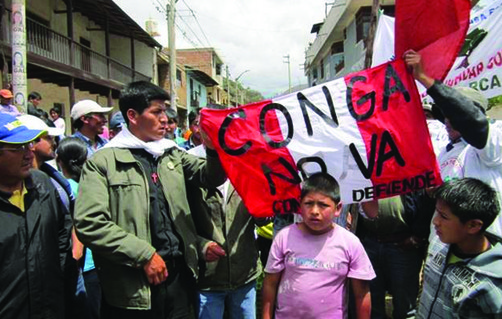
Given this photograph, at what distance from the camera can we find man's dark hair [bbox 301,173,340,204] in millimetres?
2201

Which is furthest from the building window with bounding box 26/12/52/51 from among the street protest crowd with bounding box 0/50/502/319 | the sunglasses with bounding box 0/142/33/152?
the sunglasses with bounding box 0/142/33/152

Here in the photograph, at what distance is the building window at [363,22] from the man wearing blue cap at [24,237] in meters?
19.2

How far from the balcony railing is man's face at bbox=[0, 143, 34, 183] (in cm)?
853

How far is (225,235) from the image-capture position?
2.59m

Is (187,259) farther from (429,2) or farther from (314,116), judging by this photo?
(429,2)

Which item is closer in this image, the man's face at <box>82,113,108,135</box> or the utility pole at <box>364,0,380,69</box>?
the man's face at <box>82,113,108,135</box>

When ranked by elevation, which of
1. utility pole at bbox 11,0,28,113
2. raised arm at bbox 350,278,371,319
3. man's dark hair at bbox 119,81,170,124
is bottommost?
raised arm at bbox 350,278,371,319

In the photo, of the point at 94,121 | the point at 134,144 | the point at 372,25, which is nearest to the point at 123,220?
the point at 134,144

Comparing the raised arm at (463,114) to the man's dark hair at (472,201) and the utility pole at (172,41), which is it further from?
the utility pole at (172,41)

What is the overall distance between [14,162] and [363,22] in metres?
20.0

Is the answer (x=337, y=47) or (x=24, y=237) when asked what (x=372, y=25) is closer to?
(x=24, y=237)

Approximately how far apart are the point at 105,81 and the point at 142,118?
44.2ft

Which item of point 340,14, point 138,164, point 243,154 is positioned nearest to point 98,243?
point 138,164

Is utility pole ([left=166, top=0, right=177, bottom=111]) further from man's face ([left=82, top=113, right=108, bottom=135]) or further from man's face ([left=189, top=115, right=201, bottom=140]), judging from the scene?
man's face ([left=82, top=113, right=108, bottom=135])
